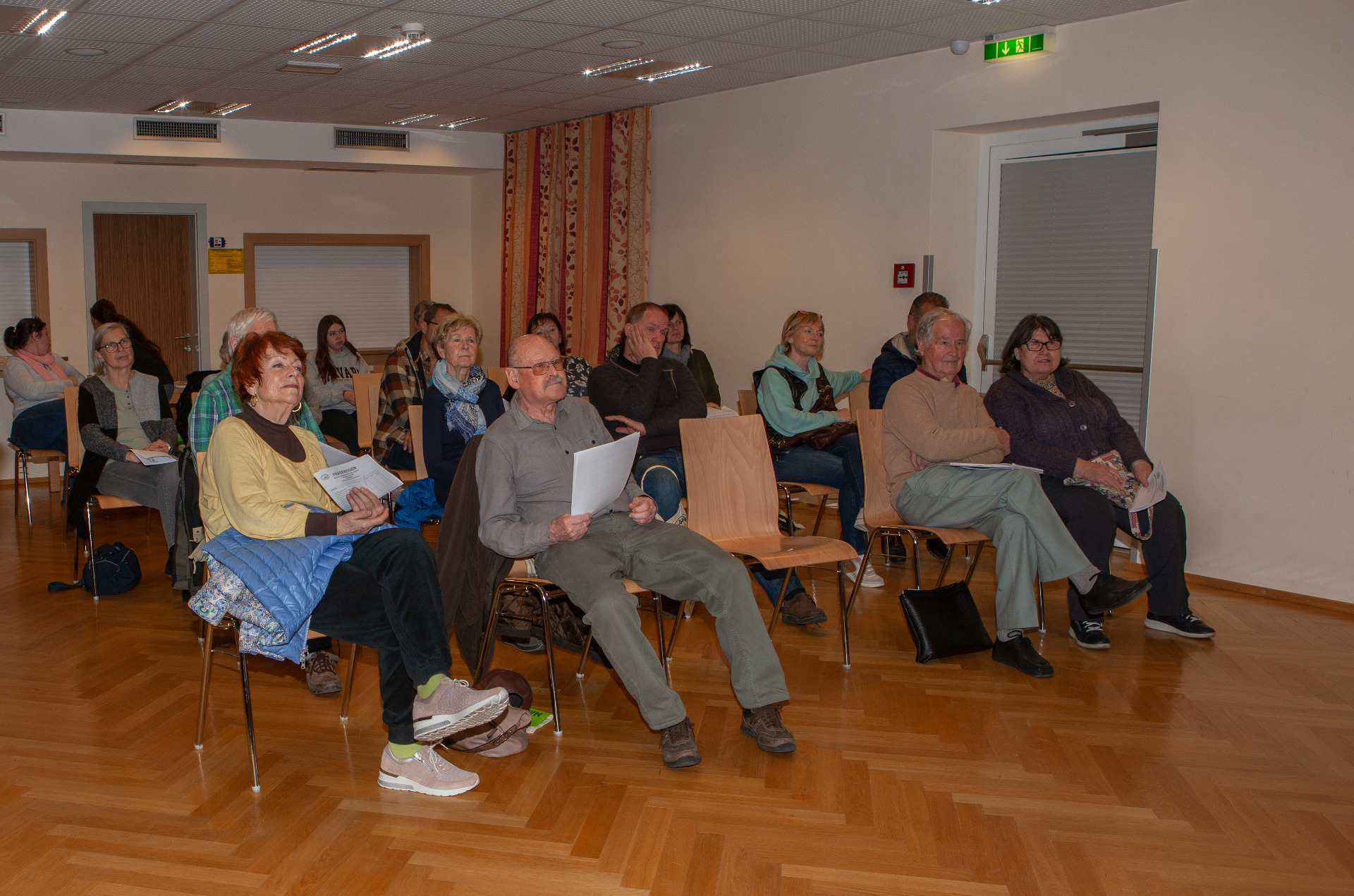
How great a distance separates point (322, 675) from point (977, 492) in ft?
8.62

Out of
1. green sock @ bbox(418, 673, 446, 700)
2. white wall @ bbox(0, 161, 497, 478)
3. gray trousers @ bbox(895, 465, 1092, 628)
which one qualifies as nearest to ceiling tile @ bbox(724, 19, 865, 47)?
gray trousers @ bbox(895, 465, 1092, 628)

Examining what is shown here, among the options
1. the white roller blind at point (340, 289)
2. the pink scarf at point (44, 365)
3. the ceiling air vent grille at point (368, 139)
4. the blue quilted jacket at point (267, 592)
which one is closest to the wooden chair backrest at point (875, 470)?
the blue quilted jacket at point (267, 592)

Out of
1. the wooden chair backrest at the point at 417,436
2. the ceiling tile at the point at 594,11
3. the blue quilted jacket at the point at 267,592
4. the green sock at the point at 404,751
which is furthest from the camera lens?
the ceiling tile at the point at 594,11

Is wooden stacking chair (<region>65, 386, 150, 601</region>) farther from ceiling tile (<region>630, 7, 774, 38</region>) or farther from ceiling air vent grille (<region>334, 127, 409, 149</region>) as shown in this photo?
ceiling air vent grille (<region>334, 127, 409, 149</region>)

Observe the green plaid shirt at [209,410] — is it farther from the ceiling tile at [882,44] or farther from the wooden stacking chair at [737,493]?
the ceiling tile at [882,44]

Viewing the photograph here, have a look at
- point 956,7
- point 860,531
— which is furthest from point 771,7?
point 860,531

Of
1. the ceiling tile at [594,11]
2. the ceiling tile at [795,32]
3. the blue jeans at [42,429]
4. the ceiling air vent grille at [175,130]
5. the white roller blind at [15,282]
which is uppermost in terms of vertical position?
the ceiling tile at [795,32]

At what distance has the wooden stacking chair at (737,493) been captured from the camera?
14.0 feet

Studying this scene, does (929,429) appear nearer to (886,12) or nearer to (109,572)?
(886,12)

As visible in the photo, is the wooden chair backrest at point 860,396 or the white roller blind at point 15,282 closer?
the wooden chair backrest at point 860,396

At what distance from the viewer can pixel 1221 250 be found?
17.7 feet

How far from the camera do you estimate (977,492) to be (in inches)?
173

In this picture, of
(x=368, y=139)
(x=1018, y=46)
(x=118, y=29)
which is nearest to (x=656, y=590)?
(x=1018, y=46)

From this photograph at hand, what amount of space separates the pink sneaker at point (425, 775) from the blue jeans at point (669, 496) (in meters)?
1.69
